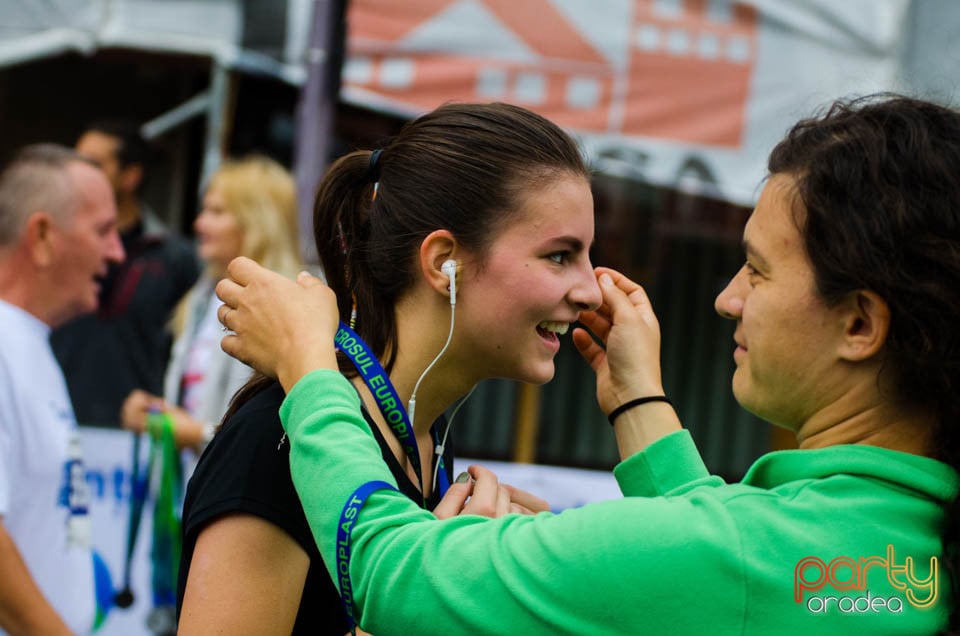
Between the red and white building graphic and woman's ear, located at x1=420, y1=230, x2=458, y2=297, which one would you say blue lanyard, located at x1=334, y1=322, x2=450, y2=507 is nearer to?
woman's ear, located at x1=420, y1=230, x2=458, y2=297

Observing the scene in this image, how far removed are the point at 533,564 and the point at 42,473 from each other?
203 centimetres

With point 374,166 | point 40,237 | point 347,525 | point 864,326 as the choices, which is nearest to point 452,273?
point 374,166

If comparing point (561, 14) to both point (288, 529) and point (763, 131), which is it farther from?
point (288, 529)

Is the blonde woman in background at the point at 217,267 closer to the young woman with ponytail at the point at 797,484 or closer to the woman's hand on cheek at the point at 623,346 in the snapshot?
the woman's hand on cheek at the point at 623,346

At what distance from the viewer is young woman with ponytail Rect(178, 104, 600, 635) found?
6.72 ft

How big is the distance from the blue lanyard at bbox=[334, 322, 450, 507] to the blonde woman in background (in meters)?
2.36

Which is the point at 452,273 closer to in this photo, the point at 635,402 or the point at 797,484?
the point at 635,402

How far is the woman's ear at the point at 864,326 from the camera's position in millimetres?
1506

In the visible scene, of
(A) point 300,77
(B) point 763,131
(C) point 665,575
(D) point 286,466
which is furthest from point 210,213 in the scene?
(C) point 665,575

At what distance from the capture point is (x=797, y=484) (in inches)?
59.1

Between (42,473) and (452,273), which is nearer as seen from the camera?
(452,273)

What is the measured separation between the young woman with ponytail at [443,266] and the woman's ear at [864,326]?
64cm

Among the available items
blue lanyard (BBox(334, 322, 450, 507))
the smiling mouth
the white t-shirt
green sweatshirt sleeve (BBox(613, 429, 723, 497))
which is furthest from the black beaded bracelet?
the white t-shirt

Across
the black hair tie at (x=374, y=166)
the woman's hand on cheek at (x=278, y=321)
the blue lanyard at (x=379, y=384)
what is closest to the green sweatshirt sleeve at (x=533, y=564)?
the woman's hand on cheek at (x=278, y=321)
